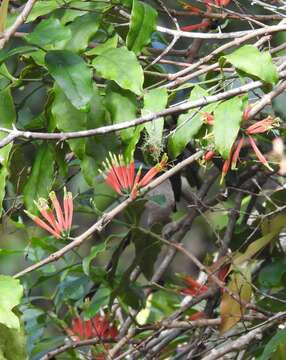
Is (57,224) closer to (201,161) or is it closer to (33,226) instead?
(201,161)

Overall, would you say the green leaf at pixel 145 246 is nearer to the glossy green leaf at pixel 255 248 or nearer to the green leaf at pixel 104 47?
the glossy green leaf at pixel 255 248

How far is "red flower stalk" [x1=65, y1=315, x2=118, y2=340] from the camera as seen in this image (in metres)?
2.41

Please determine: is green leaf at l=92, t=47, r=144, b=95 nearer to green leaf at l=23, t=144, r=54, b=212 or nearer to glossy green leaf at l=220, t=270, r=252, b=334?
green leaf at l=23, t=144, r=54, b=212

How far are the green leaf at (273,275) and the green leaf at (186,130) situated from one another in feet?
2.40

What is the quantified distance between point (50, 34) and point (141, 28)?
18 centimetres

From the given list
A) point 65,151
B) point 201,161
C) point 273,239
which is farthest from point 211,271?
point 201,161

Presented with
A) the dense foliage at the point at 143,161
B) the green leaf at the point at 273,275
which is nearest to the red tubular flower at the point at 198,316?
the dense foliage at the point at 143,161

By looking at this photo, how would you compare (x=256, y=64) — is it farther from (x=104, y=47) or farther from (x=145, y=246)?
(x=145, y=246)

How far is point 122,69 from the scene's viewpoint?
170cm

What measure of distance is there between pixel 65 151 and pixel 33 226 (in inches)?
27.9

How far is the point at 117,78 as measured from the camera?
1.68 metres

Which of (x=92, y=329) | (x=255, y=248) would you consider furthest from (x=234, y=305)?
(x=92, y=329)

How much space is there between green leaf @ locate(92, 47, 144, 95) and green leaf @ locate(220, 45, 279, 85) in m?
0.21

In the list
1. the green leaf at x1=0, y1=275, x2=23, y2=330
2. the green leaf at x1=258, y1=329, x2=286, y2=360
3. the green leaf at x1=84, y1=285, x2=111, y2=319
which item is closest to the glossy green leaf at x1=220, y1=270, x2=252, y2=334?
the green leaf at x1=258, y1=329, x2=286, y2=360
